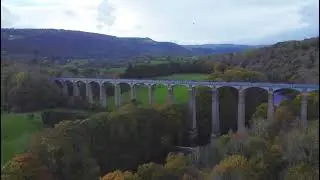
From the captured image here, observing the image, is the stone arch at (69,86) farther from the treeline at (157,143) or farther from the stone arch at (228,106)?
the stone arch at (228,106)

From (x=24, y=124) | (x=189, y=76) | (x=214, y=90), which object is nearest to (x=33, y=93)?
(x=24, y=124)

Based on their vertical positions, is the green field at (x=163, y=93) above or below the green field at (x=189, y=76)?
below

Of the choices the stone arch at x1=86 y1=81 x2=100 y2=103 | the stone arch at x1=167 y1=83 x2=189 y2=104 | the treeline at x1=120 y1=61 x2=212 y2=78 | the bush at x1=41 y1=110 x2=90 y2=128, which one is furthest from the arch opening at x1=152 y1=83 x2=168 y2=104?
the bush at x1=41 y1=110 x2=90 y2=128

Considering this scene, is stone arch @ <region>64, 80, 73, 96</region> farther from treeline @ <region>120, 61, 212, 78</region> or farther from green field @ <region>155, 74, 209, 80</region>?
green field @ <region>155, 74, 209, 80</region>

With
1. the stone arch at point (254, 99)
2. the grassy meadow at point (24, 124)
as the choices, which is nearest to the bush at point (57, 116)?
the grassy meadow at point (24, 124)

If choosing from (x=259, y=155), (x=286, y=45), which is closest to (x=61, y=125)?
(x=259, y=155)

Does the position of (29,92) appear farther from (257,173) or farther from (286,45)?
(286,45)
